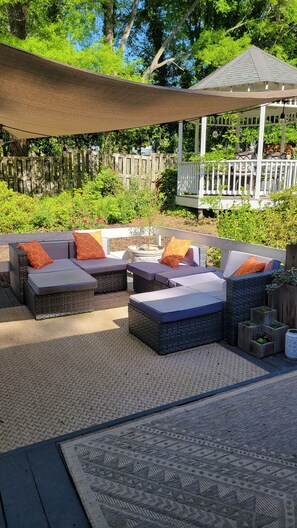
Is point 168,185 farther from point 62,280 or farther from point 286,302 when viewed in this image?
point 286,302

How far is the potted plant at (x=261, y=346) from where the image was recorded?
372 centimetres

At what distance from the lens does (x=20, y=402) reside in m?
2.99

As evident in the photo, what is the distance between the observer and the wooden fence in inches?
462

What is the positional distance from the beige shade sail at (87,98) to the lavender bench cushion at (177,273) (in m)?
1.79

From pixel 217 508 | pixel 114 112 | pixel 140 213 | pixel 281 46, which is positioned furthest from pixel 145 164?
pixel 217 508

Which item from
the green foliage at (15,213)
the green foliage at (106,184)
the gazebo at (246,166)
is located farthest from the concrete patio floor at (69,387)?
the green foliage at (106,184)

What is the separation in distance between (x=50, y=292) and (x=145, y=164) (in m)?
9.53

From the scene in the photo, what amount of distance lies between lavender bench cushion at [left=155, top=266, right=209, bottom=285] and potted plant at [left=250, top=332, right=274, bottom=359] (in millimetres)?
1398

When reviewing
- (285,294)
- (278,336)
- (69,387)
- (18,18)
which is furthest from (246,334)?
(18,18)

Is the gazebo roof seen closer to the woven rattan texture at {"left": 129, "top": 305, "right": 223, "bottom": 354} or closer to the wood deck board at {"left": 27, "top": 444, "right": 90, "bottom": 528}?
the woven rattan texture at {"left": 129, "top": 305, "right": 223, "bottom": 354}

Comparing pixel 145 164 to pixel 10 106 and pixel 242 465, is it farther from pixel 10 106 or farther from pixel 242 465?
pixel 242 465

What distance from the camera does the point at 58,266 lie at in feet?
17.9

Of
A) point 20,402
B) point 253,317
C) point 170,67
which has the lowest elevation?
point 20,402

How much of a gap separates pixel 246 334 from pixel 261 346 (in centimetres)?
19
